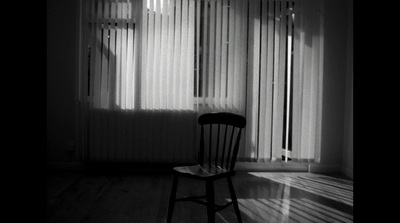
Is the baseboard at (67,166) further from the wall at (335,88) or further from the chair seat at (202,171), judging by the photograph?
the wall at (335,88)

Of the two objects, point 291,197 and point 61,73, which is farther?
point 61,73

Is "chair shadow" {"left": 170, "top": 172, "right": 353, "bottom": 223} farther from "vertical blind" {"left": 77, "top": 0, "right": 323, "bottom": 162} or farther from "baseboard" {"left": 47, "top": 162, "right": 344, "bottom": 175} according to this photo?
"vertical blind" {"left": 77, "top": 0, "right": 323, "bottom": 162}

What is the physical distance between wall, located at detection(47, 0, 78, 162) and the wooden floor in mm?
468

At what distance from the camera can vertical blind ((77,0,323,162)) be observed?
4875 millimetres

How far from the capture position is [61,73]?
5.02m

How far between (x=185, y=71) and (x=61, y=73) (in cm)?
151

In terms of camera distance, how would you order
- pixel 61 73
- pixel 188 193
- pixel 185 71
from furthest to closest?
pixel 61 73 < pixel 185 71 < pixel 188 193

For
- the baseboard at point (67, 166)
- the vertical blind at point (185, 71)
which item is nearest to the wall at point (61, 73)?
the baseboard at point (67, 166)

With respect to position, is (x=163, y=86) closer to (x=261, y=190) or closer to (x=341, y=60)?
(x=261, y=190)

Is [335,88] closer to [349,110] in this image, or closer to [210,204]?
[349,110]

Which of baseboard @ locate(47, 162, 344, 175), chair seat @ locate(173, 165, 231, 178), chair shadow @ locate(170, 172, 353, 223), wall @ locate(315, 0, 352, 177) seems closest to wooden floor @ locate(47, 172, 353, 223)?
chair shadow @ locate(170, 172, 353, 223)

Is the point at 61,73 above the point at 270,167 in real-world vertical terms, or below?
above

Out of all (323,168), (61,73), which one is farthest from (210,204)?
(61,73)

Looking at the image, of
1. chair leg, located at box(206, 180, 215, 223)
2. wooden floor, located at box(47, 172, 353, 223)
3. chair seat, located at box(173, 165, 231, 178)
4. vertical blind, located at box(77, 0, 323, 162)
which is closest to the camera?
chair leg, located at box(206, 180, 215, 223)
